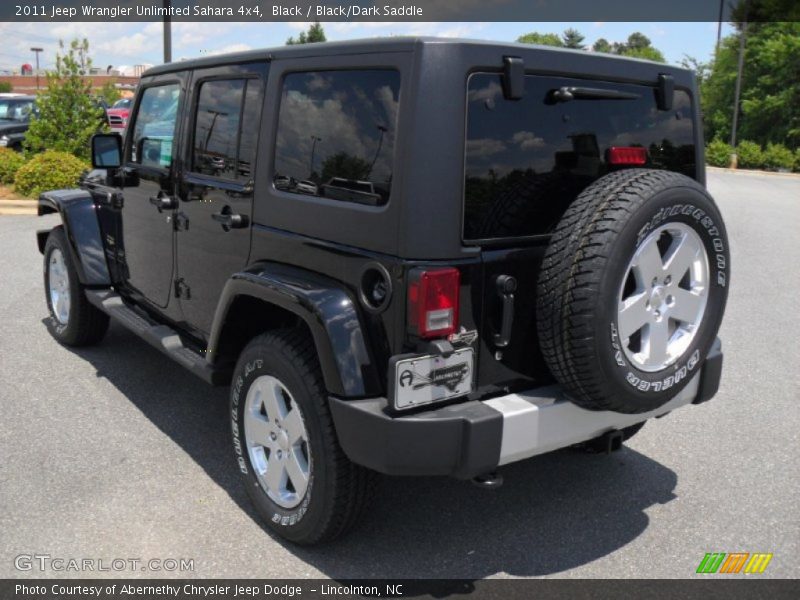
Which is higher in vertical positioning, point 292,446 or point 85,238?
point 85,238

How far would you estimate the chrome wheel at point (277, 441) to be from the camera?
10.0 ft

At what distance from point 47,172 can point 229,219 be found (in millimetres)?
10574

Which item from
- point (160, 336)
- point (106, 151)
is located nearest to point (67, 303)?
point (106, 151)

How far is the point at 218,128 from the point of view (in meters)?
3.72

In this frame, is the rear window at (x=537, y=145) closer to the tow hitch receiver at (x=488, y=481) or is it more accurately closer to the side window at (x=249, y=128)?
the tow hitch receiver at (x=488, y=481)

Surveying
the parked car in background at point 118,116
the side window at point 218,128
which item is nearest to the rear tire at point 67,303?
the side window at point 218,128

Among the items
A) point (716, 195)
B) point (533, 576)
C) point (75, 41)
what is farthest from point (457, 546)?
point (716, 195)

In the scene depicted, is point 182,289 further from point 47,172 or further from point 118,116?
point 118,116

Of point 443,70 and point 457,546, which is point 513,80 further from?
point 457,546

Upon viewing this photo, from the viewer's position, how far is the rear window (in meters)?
2.73

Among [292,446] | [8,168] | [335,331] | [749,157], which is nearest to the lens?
[335,331]

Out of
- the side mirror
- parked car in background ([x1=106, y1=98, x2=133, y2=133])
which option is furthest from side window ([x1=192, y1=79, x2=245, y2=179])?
parked car in background ([x1=106, y1=98, x2=133, y2=133])

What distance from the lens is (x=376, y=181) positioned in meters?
2.78

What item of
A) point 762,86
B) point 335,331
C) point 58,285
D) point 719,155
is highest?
point 762,86
